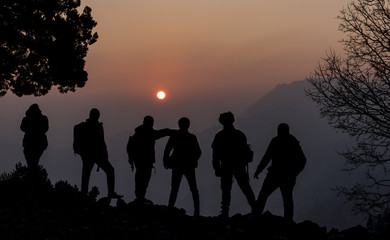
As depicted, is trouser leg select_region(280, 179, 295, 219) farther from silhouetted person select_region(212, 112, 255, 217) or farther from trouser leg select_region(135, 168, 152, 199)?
trouser leg select_region(135, 168, 152, 199)

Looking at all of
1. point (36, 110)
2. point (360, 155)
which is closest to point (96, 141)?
point (36, 110)

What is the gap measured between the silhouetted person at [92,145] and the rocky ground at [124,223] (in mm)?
803

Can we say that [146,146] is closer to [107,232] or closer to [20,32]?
[107,232]

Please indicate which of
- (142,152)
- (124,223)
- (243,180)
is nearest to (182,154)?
(142,152)

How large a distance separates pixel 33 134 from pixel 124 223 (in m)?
3.93

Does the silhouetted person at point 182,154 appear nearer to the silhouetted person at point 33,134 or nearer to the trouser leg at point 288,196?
the trouser leg at point 288,196

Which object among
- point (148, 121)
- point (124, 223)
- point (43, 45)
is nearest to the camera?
point (124, 223)

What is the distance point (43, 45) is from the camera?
20.2m

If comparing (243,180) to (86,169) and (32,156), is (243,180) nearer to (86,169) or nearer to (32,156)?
(86,169)

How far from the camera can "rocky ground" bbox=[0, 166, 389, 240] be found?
7.68m

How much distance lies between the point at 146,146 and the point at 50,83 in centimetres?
1279

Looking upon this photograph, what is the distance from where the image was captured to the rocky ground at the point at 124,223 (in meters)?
7.68

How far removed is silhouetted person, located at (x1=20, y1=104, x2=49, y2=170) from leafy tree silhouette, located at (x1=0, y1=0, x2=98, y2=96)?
9.70 metres

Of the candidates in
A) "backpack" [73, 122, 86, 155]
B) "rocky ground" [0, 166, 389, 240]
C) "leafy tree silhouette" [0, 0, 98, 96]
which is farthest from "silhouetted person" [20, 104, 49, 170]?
"leafy tree silhouette" [0, 0, 98, 96]
